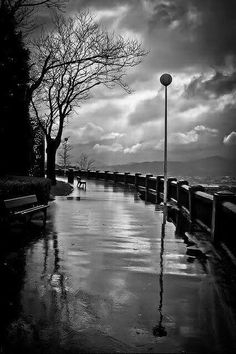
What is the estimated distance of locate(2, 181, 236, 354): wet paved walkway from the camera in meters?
3.69

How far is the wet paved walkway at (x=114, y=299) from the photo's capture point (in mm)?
3693

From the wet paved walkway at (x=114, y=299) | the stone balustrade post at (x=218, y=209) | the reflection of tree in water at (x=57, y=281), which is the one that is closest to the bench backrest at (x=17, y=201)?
the wet paved walkway at (x=114, y=299)

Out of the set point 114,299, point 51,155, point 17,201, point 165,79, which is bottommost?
point 114,299

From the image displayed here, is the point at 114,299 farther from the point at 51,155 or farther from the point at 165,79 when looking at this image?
the point at 51,155

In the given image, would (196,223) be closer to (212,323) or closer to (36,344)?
(212,323)

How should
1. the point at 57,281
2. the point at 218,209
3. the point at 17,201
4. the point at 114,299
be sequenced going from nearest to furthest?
1. the point at 114,299
2. the point at 57,281
3. the point at 218,209
4. the point at 17,201

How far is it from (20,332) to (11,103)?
58.2 ft

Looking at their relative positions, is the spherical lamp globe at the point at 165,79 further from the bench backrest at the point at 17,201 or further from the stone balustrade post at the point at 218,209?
the stone balustrade post at the point at 218,209

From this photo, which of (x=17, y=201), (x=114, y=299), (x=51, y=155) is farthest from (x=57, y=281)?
(x=51, y=155)

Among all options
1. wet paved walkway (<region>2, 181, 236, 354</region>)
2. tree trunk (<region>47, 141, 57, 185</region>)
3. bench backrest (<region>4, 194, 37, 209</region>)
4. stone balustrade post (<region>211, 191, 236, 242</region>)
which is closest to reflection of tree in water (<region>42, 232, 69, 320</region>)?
wet paved walkway (<region>2, 181, 236, 354</region>)

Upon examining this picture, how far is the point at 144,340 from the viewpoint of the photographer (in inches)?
146

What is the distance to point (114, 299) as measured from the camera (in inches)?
195

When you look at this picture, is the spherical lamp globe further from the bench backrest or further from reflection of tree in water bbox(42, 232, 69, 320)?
reflection of tree in water bbox(42, 232, 69, 320)

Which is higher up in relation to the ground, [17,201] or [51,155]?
[51,155]
